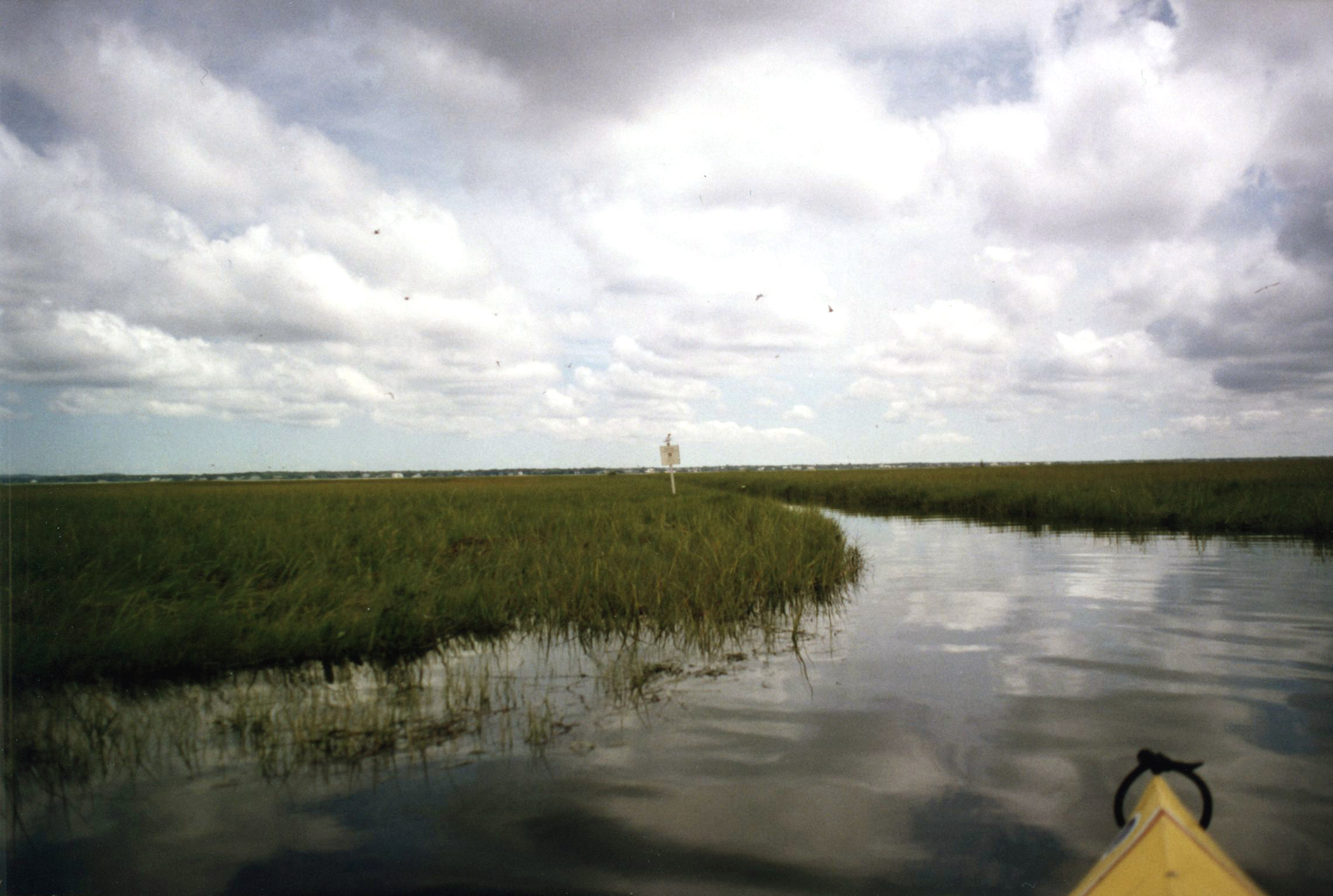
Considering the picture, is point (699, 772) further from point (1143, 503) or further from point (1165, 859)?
point (1143, 503)

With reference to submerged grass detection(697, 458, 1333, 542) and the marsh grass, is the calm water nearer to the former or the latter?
the marsh grass

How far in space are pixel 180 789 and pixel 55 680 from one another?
225 centimetres

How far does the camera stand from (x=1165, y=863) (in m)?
1.69

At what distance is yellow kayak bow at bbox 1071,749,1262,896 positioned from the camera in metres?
1.64

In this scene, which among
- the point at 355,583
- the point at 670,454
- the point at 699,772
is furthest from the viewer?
the point at 670,454

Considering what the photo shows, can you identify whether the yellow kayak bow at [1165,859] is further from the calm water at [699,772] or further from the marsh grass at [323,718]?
the marsh grass at [323,718]

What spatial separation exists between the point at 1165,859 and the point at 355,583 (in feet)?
23.7

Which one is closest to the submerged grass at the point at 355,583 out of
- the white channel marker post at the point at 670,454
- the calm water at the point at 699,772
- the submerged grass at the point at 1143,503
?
the calm water at the point at 699,772

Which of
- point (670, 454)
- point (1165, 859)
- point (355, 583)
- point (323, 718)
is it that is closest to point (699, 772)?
point (323, 718)

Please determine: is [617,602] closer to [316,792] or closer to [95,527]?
[316,792]

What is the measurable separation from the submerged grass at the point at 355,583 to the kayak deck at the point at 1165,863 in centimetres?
457

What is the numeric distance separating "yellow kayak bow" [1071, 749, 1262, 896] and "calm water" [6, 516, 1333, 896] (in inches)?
44.5

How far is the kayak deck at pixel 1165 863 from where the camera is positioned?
164 centimetres

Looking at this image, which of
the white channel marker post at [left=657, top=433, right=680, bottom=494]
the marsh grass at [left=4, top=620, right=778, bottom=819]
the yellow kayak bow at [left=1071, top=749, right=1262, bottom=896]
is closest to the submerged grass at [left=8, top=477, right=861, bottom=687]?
the marsh grass at [left=4, top=620, right=778, bottom=819]
